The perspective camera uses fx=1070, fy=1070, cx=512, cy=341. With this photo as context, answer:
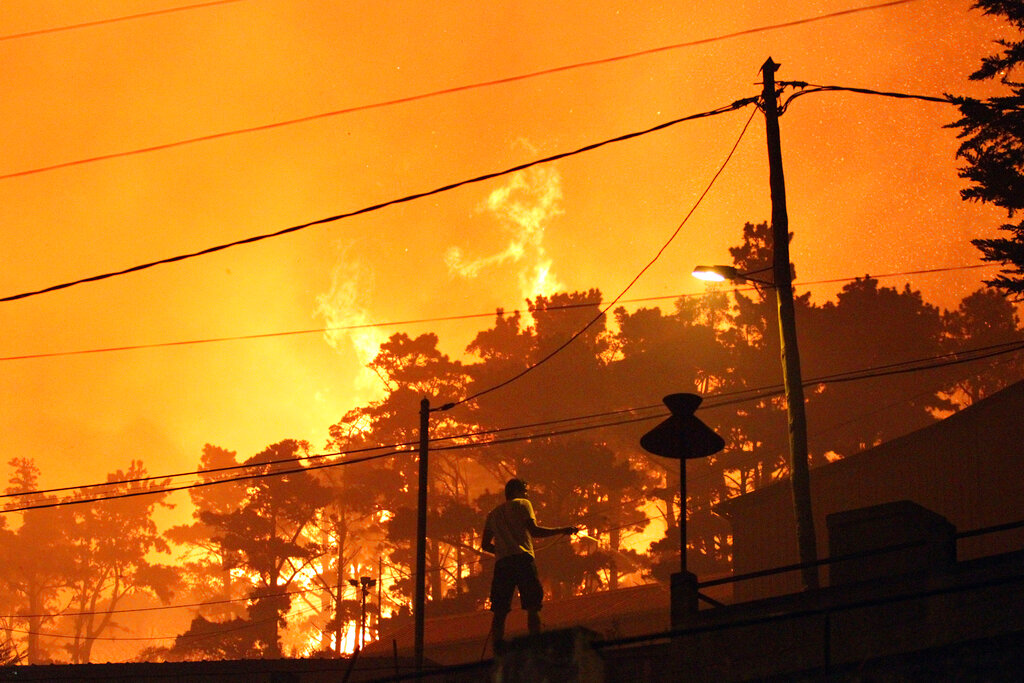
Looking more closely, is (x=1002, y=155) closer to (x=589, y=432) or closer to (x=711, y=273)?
(x=711, y=273)

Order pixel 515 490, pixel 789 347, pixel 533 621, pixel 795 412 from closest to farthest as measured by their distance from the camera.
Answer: pixel 533 621 < pixel 515 490 < pixel 795 412 < pixel 789 347

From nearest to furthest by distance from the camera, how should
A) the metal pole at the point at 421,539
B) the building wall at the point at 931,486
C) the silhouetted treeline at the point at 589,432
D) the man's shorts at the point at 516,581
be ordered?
1. the man's shorts at the point at 516,581
2. the building wall at the point at 931,486
3. the metal pole at the point at 421,539
4. the silhouetted treeline at the point at 589,432

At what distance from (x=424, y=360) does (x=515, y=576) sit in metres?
49.0

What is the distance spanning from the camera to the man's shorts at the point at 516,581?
11250mm

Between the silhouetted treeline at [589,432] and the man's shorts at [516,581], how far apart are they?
A: 930 inches

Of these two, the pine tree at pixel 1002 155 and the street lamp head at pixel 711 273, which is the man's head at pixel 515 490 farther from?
the pine tree at pixel 1002 155

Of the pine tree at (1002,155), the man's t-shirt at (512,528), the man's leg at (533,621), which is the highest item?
the pine tree at (1002,155)

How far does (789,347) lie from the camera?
13969 mm

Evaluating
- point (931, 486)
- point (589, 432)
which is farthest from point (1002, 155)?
point (589, 432)

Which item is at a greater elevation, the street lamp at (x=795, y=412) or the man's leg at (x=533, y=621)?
the street lamp at (x=795, y=412)

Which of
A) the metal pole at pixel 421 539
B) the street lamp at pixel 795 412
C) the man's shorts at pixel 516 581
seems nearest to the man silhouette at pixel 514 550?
the man's shorts at pixel 516 581

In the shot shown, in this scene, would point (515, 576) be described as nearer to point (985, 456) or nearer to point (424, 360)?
point (985, 456)

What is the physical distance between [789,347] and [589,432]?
35.5 meters

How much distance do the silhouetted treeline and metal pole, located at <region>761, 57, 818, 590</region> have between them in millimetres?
20156
